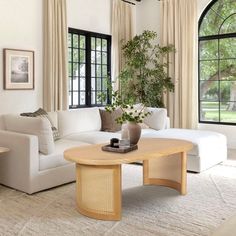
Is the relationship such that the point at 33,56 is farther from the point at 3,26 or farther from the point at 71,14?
the point at 71,14

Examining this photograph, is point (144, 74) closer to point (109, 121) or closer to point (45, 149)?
point (109, 121)

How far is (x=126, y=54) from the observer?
7211 millimetres

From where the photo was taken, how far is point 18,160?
389 cm

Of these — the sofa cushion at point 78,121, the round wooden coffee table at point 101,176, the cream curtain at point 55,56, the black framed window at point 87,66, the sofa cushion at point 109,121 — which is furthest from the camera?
the black framed window at point 87,66

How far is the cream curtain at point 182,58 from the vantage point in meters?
→ 7.12

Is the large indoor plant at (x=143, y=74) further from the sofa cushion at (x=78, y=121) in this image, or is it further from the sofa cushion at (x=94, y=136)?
the sofa cushion at (x=94, y=136)

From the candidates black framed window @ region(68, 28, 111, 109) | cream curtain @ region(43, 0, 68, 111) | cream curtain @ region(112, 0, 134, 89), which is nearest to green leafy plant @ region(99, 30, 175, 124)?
cream curtain @ region(112, 0, 134, 89)

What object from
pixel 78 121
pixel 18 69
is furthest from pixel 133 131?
pixel 18 69

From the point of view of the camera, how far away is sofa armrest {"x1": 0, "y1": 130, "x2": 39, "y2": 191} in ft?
12.3

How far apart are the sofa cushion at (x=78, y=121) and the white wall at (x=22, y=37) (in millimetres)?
934

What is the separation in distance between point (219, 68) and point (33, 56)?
12.2ft

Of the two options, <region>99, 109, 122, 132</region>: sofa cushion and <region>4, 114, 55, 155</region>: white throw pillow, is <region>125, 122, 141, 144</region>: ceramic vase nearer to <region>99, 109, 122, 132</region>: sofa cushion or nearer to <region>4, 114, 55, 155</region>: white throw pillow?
<region>4, 114, 55, 155</region>: white throw pillow

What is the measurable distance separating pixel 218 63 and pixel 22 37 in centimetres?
389

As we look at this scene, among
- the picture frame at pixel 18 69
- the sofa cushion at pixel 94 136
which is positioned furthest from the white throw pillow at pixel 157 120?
the picture frame at pixel 18 69
